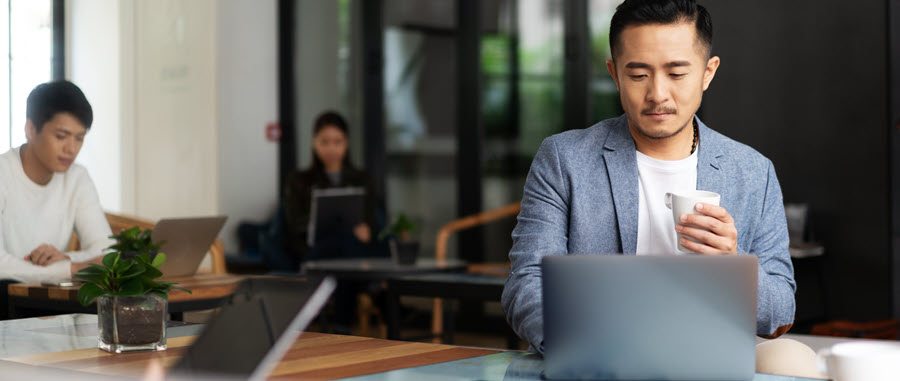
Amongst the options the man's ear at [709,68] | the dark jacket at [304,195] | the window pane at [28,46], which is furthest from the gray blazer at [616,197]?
the window pane at [28,46]

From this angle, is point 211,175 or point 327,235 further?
point 211,175

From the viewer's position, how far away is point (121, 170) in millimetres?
6730

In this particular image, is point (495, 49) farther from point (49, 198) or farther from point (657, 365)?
point (657, 365)

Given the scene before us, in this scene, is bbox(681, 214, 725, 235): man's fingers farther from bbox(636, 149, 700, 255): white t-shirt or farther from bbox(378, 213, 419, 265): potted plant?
bbox(378, 213, 419, 265): potted plant

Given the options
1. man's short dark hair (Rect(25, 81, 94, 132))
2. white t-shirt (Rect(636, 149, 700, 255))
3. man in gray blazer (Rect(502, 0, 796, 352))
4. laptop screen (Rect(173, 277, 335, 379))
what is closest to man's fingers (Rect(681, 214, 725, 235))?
man in gray blazer (Rect(502, 0, 796, 352))

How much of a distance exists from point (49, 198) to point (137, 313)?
1.85m

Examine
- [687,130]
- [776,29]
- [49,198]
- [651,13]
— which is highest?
[776,29]

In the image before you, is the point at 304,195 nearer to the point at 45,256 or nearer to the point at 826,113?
the point at 45,256

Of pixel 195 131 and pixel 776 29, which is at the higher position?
pixel 776 29

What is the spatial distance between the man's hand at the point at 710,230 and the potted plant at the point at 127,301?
91 centimetres

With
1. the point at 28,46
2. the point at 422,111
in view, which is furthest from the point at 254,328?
the point at 422,111

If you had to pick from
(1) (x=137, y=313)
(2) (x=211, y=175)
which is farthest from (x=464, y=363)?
(2) (x=211, y=175)

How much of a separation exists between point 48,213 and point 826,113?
3.75m

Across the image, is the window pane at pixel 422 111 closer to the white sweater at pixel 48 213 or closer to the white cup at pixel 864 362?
the white sweater at pixel 48 213
